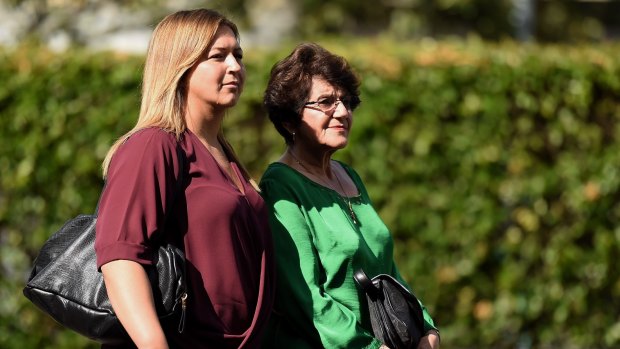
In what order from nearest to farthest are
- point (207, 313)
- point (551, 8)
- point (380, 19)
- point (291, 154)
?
point (207, 313) < point (291, 154) < point (380, 19) < point (551, 8)

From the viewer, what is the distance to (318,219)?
3812 millimetres

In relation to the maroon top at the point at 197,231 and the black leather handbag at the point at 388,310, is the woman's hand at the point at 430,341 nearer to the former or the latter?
the black leather handbag at the point at 388,310

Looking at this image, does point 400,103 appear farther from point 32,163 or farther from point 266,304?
point 266,304

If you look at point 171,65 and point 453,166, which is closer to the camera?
point 171,65

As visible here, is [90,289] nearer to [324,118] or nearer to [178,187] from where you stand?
[178,187]

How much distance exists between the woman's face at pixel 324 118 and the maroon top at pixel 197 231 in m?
0.61

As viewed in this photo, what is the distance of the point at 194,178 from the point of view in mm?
3307

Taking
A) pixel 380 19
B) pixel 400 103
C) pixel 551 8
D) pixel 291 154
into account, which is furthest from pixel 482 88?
pixel 551 8

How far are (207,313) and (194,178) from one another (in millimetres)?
402

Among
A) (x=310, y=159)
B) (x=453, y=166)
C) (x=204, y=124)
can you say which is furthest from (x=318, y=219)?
(x=453, y=166)

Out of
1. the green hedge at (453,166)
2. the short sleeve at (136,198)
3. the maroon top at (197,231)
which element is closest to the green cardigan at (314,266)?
the maroon top at (197,231)

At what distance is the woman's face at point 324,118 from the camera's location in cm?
397

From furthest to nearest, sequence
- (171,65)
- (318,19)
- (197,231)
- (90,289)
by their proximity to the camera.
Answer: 1. (318,19)
2. (171,65)
3. (197,231)
4. (90,289)

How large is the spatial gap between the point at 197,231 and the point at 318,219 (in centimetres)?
67
